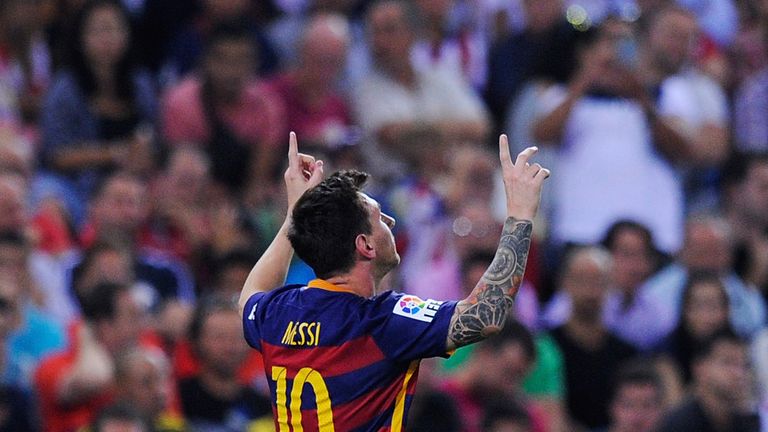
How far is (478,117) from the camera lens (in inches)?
464

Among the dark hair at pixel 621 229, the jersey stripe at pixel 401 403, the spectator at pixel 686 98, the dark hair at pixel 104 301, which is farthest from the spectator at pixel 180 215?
the jersey stripe at pixel 401 403

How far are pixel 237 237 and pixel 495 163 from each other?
2104 millimetres

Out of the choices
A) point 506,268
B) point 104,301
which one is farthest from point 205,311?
point 506,268

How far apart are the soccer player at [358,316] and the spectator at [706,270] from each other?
5.34 metres

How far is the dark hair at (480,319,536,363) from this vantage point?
29.7 ft

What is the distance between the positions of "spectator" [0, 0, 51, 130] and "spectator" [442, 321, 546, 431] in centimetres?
400

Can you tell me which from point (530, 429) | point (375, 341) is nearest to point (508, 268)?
point (375, 341)

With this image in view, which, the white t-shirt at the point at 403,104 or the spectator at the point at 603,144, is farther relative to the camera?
the white t-shirt at the point at 403,104

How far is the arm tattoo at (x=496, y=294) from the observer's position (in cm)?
493

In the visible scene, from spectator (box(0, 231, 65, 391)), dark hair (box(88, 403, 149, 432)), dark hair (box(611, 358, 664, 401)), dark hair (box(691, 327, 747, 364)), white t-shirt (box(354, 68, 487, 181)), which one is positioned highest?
white t-shirt (box(354, 68, 487, 181))

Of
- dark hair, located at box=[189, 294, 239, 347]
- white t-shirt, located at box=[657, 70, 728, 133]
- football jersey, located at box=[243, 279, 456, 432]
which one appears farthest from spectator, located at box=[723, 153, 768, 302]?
football jersey, located at box=[243, 279, 456, 432]

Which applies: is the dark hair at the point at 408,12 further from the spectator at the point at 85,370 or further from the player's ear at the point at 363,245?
the player's ear at the point at 363,245

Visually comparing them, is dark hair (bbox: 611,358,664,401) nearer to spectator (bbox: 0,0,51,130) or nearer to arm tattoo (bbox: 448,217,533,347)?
arm tattoo (bbox: 448,217,533,347)

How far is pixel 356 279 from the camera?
5.25m
